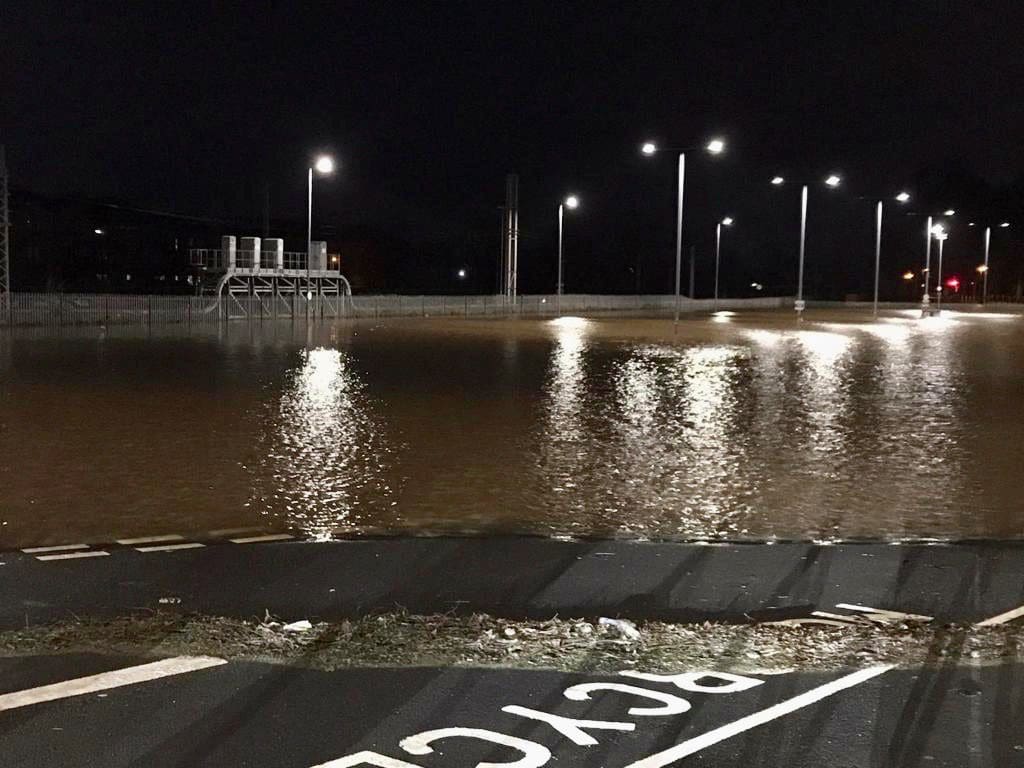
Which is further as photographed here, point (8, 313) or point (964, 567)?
point (8, 313)

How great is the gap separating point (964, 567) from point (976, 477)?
5104 millimetres

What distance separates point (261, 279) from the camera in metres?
64.6

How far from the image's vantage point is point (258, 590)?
7934mm

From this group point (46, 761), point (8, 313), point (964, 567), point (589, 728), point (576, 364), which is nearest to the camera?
point (46, 761)

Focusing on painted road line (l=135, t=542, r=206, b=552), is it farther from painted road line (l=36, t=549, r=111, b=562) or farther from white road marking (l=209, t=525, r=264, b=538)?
white road marking (l=209, t=525, r=264, b=538)

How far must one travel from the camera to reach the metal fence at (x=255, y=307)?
4688cm

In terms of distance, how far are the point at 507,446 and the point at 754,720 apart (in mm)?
9889

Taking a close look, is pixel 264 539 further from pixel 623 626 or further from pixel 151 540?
pixel 623 626

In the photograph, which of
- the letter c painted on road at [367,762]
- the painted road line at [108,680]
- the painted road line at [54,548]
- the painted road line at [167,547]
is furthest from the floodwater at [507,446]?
the letter c painted on road at [367,762]

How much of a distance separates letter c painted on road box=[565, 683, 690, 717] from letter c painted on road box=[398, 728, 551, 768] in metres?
0.67

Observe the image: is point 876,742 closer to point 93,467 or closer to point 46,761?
point 46,761

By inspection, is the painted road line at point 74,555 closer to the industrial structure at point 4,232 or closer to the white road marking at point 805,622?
the white road marking at point 805,622

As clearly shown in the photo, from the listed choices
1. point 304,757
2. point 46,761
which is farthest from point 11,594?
point 304,757

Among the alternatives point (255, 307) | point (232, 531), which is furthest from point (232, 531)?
point (255, 307)
